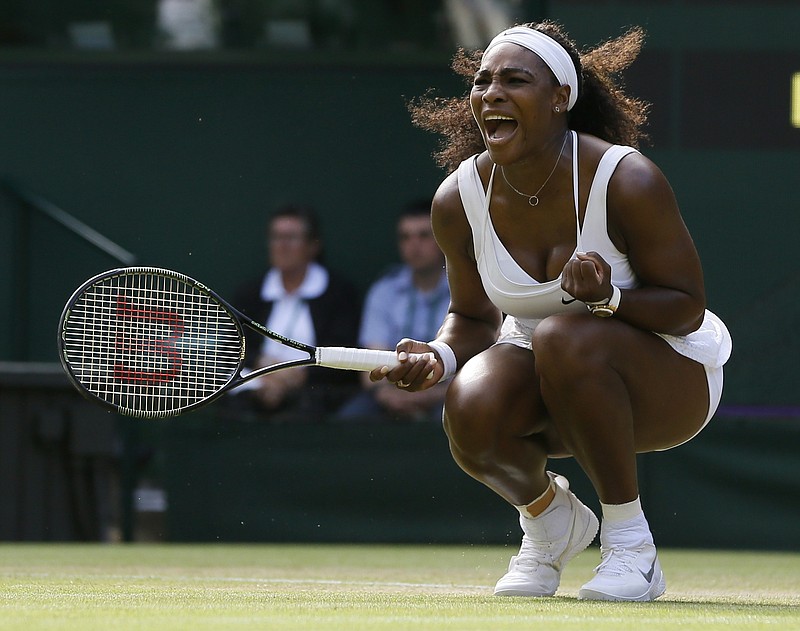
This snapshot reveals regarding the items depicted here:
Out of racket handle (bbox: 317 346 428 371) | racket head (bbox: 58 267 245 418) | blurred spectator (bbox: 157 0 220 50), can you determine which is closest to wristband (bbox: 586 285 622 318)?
racket handle (bbox: 317 346 428 371)

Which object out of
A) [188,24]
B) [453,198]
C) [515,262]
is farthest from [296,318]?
[515,262]

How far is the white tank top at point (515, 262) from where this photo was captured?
311 cm

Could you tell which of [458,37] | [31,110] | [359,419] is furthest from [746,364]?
[31,110]

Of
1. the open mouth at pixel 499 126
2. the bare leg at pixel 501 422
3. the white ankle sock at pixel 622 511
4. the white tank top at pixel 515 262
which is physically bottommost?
the white ankle sock at pixel 622 511

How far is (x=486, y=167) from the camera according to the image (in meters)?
3.28

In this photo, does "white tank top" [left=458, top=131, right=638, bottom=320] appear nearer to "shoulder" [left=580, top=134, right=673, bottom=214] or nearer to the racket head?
"shoulder" [left=580, top=134, right=673, bottom=214]

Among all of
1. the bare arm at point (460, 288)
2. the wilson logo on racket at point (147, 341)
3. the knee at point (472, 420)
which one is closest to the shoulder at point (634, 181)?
the bare arm at point (460, 288)

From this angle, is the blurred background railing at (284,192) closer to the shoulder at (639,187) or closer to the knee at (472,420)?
the knee at (472,420)

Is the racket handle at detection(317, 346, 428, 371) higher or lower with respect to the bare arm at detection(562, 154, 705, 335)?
lower

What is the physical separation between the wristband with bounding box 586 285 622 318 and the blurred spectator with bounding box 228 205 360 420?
277 centimetres

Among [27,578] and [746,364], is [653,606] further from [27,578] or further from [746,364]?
[746,364]

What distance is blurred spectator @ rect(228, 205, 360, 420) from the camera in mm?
5809

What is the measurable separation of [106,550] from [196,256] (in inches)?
82.2

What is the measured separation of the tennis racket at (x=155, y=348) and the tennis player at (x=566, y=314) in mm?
251
